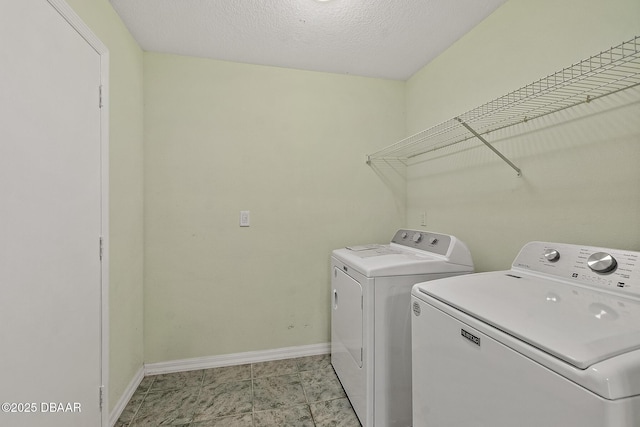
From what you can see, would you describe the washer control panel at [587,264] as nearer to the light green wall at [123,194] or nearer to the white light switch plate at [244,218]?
the white light switch plate at [244,218]

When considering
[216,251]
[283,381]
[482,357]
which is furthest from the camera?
[216,251]

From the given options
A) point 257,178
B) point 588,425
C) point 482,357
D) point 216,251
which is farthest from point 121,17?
point 588,425

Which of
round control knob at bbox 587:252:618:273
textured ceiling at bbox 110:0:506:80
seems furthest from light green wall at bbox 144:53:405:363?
round control knob at bbox 587:252:618:273

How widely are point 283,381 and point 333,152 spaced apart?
1.79 metres

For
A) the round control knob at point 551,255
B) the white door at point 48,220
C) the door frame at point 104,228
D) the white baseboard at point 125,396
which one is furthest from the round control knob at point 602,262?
the white baseboard at point 125,396

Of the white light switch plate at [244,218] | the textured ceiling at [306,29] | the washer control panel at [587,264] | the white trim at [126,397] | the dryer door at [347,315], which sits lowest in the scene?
the white trim at [126,397]

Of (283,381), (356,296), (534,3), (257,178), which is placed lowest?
(283,381)

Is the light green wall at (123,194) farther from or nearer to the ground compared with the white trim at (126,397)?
farther from the ground

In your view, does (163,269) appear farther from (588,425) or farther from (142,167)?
(588,425)

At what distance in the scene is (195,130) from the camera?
6.74 ft

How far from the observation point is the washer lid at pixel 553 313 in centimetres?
60

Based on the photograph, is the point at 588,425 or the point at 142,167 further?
the point at 142,167

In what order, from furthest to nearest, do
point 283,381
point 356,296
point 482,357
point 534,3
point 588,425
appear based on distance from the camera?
point 283,381 → point 356,296 → point 534,3 → point 482,357 → point 588,425

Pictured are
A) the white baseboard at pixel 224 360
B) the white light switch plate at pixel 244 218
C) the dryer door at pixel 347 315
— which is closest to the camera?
the dryer door at pixel 347 315
